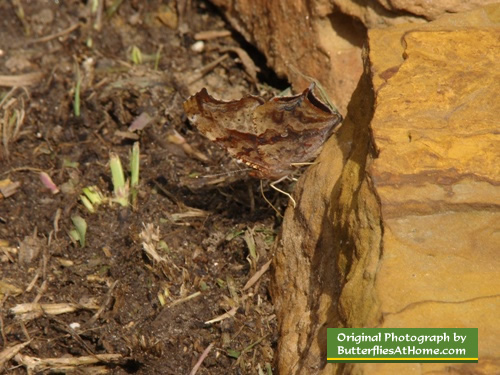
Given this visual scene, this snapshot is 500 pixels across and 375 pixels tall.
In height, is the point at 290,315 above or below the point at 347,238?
below


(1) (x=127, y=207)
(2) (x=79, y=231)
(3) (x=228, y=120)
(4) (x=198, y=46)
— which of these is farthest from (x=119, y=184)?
(4) (x=198, y=46)

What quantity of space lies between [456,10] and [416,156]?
3.90ft

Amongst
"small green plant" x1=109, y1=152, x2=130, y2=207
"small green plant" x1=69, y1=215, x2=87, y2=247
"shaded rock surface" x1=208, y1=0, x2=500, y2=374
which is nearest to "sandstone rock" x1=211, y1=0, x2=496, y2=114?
"shaded rock surface" x1=208, y1=0, x2=500, y2=374

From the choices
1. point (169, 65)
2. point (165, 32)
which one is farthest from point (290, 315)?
point (165, 32)

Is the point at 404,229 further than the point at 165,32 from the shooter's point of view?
No

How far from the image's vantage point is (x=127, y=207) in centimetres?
345

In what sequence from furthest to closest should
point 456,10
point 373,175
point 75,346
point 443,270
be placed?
point 456,10, point 75,346, point 373,175, point 443,270

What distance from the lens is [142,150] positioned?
3785 millimetres

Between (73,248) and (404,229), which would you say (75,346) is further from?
(404,229)

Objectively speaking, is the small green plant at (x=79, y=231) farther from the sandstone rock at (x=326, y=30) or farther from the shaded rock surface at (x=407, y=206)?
the sandstone rock at (x=326, y=30)

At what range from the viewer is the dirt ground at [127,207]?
2889mm

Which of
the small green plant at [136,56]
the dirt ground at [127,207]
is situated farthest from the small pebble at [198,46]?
the small green plant at [136,56]

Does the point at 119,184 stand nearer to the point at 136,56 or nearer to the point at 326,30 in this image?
the point at 136,56

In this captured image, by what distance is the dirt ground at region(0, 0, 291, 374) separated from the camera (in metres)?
2.89
